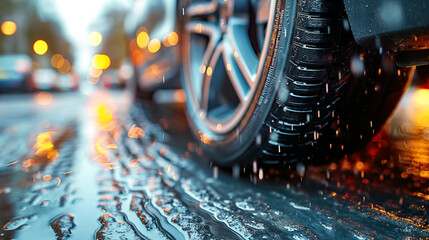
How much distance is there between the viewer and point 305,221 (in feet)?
4.58

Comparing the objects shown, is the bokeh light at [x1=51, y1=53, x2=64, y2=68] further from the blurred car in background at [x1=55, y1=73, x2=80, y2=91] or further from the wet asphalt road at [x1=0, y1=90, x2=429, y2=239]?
the wet asphalt road at [x1=0, y1=90, x2=429, y2=239]

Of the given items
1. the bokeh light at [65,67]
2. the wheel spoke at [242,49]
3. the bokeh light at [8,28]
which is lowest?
the bokeh light at [65,67]

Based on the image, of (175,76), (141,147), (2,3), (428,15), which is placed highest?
(2,3)

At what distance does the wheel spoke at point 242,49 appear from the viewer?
1786 mm

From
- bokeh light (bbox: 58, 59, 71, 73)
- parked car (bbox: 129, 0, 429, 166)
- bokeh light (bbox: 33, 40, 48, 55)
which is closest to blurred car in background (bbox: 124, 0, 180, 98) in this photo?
parked car (bbox: 129, 0, 429, 166)

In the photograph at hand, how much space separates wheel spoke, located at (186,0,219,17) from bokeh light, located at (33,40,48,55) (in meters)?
45.8

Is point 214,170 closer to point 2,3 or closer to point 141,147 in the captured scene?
point 141,147

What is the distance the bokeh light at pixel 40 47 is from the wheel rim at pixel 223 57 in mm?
45857

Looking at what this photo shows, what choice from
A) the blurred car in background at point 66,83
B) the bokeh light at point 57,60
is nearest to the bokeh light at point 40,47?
the bokeh light at point 57,60

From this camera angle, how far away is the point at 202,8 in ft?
7.78

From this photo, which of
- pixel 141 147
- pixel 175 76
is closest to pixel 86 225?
pixel 141 147

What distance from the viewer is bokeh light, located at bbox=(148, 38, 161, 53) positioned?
3.96 meters

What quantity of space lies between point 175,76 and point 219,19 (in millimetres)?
1724

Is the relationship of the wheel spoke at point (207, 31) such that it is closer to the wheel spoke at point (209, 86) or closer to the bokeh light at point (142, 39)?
the wheel spoke at point (209, 86)
